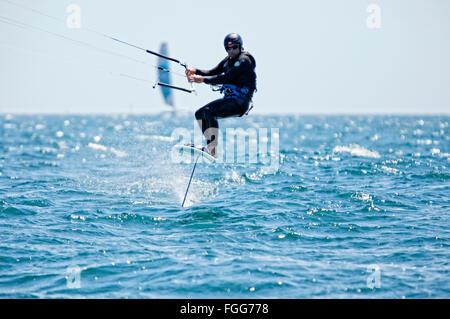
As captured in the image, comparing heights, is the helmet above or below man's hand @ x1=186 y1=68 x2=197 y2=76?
above

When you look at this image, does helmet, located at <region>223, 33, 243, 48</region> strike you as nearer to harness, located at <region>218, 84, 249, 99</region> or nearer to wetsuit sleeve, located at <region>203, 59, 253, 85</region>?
wetsuit sleeve, located at <region>203, 59, 253, 85</region>

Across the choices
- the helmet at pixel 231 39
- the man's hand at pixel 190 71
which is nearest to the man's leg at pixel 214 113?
the man's hand at pixel 190 71

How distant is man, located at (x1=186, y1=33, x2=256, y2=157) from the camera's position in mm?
10797

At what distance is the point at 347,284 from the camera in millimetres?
8570

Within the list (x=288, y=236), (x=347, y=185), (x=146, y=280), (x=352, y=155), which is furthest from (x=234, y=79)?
(x=352, y=155)

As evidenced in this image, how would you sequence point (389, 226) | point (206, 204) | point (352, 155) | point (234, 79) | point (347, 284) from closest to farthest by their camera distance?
point (347, 284) → point (234, 79) → point (389, 226) → point (206, 204) → point (352, 155)

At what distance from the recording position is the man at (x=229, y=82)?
10797mm

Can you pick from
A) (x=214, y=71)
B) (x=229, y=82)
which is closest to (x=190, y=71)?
(x=214, y=71)

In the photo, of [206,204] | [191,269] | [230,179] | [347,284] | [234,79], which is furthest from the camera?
[230,179]

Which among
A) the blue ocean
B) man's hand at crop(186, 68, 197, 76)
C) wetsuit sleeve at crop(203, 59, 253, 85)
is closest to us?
the blue ocean

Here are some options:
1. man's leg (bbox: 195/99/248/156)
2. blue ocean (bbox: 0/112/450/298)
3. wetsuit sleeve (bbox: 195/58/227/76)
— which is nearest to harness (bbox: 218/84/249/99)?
man's leg (bbox: 195/99/248/156)

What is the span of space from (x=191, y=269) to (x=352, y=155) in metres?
22.1

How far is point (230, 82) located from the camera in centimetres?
1106
